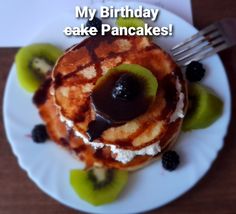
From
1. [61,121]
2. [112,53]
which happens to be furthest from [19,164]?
[112,53]

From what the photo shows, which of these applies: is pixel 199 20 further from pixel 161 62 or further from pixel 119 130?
pixel 119 130

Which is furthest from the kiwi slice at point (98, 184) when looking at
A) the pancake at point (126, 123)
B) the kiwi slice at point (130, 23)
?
the kiwi slice at point (130, 23)

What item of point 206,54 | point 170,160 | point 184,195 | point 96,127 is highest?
point 206,54

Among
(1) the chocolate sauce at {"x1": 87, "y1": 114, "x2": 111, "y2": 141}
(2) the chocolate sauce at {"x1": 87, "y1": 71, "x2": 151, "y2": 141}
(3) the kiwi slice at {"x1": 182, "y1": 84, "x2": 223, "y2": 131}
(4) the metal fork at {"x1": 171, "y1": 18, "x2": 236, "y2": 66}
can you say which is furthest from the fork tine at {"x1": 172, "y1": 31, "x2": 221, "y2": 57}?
(1) the chocolate sauce at {"x1": 87, "y1": 114, "x2": 111, "y2": 141}

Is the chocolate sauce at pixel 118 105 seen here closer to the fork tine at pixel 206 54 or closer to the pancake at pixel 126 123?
the pancake at pixel 126 123

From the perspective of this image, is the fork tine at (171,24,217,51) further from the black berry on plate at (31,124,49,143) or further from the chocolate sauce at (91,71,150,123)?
the black berry on plate at (31,124,49,143)

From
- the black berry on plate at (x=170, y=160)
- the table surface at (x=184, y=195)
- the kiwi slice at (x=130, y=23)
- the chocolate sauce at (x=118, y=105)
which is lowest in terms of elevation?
the table surface at (x=184, y=195)

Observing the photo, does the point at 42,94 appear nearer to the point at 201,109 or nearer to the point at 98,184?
the point at 98,184

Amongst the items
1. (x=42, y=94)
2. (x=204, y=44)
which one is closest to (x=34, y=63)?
(x=42, y=94)
